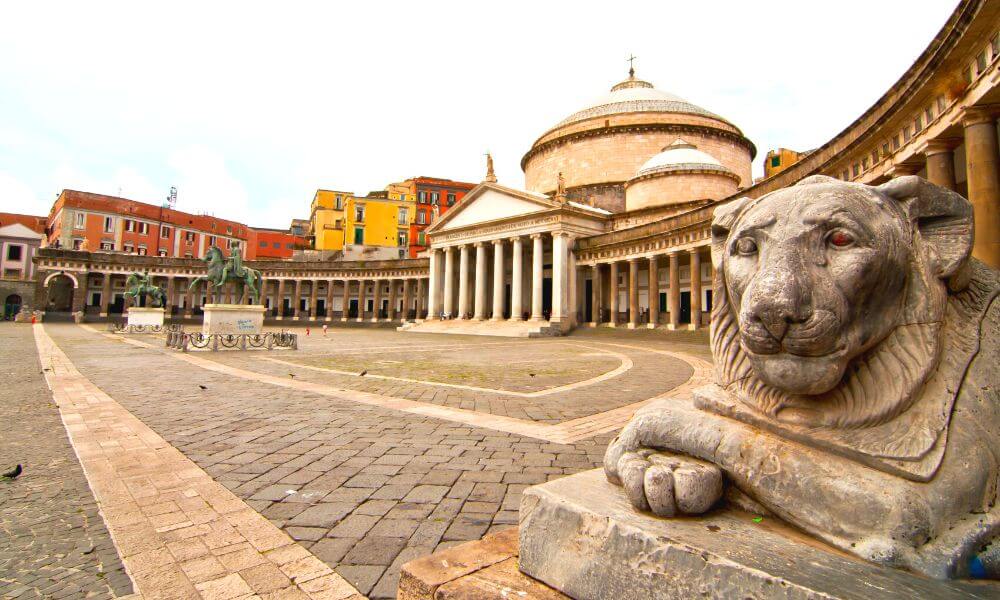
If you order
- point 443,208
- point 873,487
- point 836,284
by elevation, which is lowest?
point 873,487

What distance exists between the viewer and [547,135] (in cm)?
4997

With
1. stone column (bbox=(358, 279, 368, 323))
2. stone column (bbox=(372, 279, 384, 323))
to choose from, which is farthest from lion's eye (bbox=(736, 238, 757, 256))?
stone column (bbox=(358, 279, 368, 323))

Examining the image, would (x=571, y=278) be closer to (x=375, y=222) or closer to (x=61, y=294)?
(x=375, y=222)

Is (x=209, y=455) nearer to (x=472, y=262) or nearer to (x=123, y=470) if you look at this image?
(x=123, y=470)

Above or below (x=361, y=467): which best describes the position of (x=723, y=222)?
above

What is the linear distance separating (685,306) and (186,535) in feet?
111

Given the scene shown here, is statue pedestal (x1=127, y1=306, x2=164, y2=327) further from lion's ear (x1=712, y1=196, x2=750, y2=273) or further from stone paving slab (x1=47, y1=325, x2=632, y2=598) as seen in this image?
lion's ear (x1=712, y1=196, x2=750, y2=273)

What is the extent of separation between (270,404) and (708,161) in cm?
3731

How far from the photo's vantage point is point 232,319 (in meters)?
20.8

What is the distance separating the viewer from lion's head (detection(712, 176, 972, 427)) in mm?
1676

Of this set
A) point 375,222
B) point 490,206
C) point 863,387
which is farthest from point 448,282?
point 863,387

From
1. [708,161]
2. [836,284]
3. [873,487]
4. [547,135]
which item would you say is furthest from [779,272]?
[547,135]

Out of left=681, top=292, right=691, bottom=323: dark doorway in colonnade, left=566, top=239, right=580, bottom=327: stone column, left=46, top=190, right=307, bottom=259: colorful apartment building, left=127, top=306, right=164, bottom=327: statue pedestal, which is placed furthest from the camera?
left=46, top=190, right=307, bottom=259: colorful apartment building

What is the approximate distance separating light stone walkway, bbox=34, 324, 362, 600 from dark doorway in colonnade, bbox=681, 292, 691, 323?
1276 inches
